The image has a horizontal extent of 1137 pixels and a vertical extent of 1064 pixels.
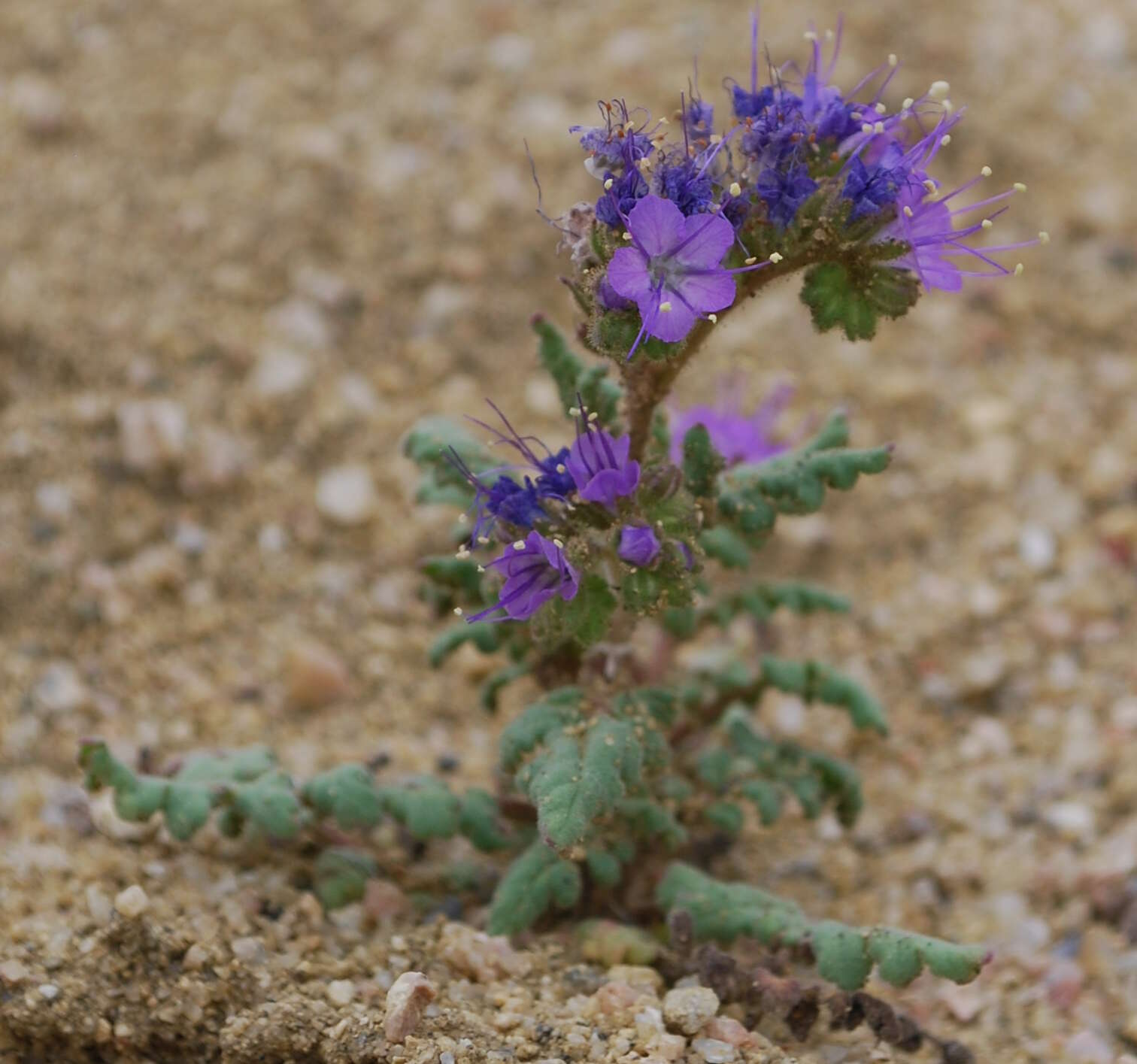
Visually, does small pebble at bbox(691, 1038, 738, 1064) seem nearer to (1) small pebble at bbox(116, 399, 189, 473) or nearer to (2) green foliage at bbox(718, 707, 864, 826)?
(2) green foliage at bbox(718, 707, 864, 826)

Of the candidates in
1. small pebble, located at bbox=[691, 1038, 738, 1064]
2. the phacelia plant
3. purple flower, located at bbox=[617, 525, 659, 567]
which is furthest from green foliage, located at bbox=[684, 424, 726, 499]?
small pebble, located at bbox=[691, 1038, 738, 1064]

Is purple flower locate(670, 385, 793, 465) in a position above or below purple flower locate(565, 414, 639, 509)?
above

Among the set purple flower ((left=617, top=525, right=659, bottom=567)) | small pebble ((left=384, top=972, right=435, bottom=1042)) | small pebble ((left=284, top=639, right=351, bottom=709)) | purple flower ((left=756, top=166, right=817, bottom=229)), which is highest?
purple flower ((left=756, top=166, right=817, bottom=229))

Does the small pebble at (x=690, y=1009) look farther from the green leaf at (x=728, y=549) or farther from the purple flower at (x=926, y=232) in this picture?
the purple flower at (x=926, y=232)

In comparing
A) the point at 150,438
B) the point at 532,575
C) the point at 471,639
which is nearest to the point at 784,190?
the point at 532,575

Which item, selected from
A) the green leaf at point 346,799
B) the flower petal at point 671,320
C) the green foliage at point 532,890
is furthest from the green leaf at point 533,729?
the flower petal at point 671,320

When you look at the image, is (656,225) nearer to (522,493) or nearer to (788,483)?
(522,493)

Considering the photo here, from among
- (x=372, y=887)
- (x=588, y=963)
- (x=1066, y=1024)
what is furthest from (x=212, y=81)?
(x=1066, y=1024)
